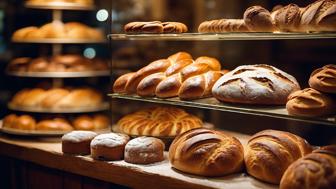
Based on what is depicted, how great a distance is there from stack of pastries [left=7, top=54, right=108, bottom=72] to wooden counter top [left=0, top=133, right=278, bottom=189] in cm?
52

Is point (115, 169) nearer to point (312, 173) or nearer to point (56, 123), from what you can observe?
point (56, 123)

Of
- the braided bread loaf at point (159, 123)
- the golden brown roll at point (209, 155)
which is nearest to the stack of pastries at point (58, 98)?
the braided bread loaf at point (159, 123)

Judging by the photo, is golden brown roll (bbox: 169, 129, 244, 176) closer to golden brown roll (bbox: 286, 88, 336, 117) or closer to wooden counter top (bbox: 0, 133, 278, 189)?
wooden counter top (bbox: 0, 133, 278, 189)

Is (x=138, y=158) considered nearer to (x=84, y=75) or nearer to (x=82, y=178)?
(x=82, y=178)

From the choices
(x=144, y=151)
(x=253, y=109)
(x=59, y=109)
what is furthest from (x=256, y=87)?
(x=59, y=109)

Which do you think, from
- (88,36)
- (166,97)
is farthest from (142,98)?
(88,36)

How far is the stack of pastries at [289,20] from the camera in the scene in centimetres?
202

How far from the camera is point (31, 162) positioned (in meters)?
3.11

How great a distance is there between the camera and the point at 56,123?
10.8ft

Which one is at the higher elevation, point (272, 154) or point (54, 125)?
point (272, 154)

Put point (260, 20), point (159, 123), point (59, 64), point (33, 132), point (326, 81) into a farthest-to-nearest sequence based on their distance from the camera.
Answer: point (59, 64) → point (33, 132) → point (159, 123) → point (260, 20) → point (326, 81)

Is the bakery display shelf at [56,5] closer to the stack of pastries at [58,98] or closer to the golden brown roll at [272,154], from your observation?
the stack of pastries at [58,98]

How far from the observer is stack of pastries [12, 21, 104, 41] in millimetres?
3328

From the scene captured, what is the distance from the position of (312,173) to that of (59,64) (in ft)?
6.82
